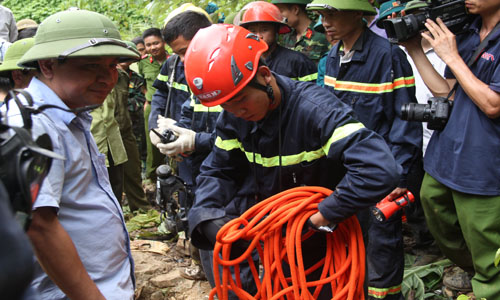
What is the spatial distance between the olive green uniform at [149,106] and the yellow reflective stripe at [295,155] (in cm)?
424

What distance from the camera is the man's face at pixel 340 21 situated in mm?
3344

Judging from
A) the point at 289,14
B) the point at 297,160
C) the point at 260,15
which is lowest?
the point at 297,160

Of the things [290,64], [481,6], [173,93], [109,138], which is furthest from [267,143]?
[109,138]

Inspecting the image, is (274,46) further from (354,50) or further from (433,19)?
(433,19)

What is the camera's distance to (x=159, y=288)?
3.96 meters

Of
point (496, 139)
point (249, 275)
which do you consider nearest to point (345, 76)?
point (496, 139)

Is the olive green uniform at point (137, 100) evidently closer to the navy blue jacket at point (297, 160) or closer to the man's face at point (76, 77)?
the navy blue jacket at point (297, 160)

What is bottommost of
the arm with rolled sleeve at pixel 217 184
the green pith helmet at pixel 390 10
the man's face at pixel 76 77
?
the arm with rolled sleeve at pixel 217 184

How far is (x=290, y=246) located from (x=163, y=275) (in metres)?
2.42

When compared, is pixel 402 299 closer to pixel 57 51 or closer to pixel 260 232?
pixel 260 232

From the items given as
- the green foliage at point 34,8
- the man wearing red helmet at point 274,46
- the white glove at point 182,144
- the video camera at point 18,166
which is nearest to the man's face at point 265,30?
the man wearing red helmet at point 274,46

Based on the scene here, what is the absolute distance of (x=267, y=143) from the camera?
232 cm

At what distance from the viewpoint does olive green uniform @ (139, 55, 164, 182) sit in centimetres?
667

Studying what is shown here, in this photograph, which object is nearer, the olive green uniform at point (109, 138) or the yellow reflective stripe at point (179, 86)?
the yellow reflective stripe at point (179, 86)
